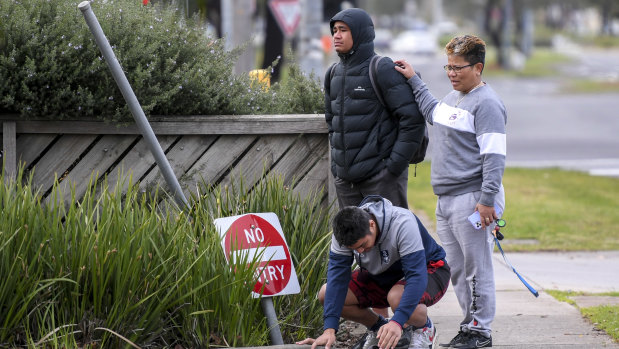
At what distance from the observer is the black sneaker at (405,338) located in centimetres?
483

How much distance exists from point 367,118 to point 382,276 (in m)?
0.99

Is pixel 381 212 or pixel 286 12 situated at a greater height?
pixel 286 12

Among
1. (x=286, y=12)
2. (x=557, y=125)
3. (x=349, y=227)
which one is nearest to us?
(x=349, y=227)

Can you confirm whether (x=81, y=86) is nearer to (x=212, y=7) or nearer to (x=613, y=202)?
(x=613, y=202)

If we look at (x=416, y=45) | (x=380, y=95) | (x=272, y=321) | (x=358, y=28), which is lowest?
(x=416, y=45)

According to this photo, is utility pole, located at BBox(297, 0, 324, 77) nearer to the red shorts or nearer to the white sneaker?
the red shorts

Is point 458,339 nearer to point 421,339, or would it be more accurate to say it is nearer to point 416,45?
point 421,339

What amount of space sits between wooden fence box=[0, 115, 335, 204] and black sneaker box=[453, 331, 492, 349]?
1292 millimetres

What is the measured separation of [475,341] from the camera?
520cm

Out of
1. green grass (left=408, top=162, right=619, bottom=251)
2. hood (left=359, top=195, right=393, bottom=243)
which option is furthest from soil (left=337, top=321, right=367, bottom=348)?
green grass (left=408, top=162, right=619, bottom=251)

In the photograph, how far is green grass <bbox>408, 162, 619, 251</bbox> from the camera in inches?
365

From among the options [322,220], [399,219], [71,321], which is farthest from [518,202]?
[71,321]

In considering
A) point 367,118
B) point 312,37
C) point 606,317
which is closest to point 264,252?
point 367,118

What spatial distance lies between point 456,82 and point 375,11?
113435 mm
